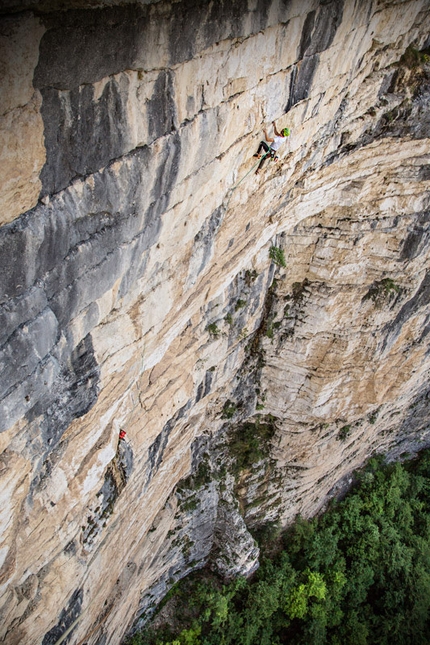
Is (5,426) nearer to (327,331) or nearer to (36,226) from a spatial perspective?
(36,226)

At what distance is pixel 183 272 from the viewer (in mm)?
5777

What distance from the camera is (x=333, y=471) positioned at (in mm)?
15781

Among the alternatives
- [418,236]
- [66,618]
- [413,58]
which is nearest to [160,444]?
[66,618]

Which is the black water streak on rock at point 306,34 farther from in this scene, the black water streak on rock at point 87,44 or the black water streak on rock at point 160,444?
the black water streak on rock at point 160,444

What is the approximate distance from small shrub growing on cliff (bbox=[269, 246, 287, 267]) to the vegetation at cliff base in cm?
945

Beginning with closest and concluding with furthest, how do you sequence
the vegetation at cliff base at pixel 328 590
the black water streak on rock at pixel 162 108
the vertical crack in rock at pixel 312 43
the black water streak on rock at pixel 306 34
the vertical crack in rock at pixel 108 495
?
the black water streak on rock at pixel 162 108 → the black water streak on rock at pixel 306 34 → the vertical crack in rock at pixel 312 43 → the vertical crack in rock at pixel 108 495 → the vegetation at cliff base at pixel 328 590

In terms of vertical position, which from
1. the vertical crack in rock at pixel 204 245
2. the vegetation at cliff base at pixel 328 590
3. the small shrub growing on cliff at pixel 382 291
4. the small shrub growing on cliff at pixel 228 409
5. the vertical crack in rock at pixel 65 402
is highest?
the vertical crack in rock at pixel 204 245

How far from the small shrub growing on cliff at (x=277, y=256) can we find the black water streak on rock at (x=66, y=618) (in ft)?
22.1

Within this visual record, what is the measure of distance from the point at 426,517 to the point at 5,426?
16859 mm

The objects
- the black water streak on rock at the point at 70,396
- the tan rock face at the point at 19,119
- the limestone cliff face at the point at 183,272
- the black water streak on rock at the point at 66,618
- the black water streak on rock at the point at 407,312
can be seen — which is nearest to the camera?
the tan rock face at the point at 19,119

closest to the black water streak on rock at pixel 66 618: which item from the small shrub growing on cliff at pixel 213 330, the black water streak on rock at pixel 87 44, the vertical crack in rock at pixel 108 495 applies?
the vertical crack in rock at pixel 108 495

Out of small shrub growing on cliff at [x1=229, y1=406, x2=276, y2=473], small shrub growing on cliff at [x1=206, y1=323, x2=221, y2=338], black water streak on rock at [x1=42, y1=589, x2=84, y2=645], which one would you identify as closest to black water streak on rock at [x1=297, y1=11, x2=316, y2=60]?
small shrub growing on cliff at [x1=206, y1=323, x2=221, y2=338]

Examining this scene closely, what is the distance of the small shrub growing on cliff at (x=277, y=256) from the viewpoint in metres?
9.20

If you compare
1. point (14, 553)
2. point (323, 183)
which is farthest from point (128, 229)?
point (323, 183)
